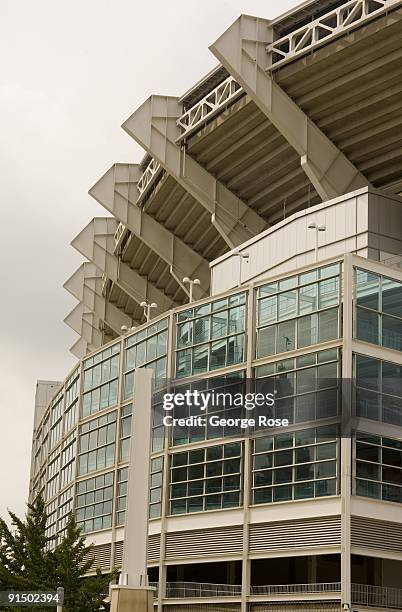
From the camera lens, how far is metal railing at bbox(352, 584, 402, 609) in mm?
41625

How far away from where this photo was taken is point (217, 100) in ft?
177

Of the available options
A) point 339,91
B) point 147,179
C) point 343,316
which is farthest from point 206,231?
point 343,316

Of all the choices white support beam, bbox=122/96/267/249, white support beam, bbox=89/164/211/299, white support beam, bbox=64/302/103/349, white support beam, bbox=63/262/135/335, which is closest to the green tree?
white support beam, bbox=122/96/267/249

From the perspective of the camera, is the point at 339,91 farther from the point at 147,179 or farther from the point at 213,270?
the point at 147,179

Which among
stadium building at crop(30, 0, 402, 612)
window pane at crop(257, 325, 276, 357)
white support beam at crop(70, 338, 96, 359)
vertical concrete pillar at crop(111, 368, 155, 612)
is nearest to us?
vertical concrete pillar at crop(111, 368, 155, 612)

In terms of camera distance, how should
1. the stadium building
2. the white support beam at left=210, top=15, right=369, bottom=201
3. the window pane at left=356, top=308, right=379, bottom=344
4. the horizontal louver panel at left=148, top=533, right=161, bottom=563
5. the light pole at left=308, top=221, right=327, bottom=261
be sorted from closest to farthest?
1. the stadium building
2. the window pane at left=356, top=308, right=379, bottom=344
3. the white support beam at left=210, top=15, right=369, bottom=201
4. the light pole at left=308, top=221, right=327, bottom=261
5. the horizontal louver panel at left=148, top=533, right=161, bottom=563

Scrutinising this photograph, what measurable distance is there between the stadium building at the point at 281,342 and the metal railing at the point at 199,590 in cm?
9

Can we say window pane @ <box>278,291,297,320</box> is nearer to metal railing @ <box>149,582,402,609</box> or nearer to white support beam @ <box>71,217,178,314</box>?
metal railing @ <box>149,582,402,609</box>

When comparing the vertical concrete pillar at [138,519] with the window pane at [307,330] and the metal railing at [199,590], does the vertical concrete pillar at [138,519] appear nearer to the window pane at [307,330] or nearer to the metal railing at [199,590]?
the window pane at [307,330]

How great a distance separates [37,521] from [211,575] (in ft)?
29.8

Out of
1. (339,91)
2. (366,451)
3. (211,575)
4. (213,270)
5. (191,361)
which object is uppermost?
(339,91)

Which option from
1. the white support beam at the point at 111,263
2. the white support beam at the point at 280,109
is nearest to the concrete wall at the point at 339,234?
the white support beam at the point at 280,109

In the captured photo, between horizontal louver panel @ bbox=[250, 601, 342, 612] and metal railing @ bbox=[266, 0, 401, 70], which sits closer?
horizontal louver panel @ bbox=[250, 601, 342, 612]

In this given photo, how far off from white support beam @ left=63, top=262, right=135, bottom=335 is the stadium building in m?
21.8
